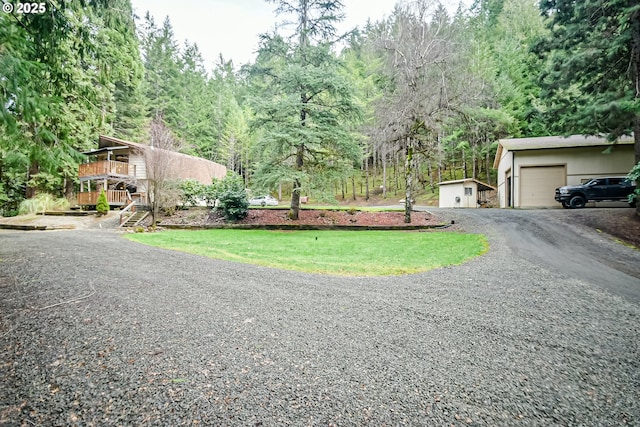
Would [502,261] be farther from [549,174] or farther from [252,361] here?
[549,174]

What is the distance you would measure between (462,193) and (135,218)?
22618mm

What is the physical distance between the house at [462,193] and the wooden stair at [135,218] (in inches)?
850

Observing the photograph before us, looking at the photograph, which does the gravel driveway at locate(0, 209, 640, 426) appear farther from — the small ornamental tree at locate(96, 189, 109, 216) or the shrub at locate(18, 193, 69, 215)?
the shrub at locate(18, 193, 69, 215)

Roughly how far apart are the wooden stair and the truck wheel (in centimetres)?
2267

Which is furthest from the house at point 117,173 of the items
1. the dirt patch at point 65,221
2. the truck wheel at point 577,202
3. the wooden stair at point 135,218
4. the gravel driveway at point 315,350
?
the truck wheel at point 577,202

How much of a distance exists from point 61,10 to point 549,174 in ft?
69.5

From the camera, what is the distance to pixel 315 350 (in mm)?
2357

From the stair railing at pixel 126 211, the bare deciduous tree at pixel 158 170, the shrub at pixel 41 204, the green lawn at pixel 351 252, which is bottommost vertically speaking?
the green lawn at pixel 351 252

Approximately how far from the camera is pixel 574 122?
9.81 metres

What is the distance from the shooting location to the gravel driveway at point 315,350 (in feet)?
5.46

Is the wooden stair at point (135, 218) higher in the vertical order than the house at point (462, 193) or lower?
lower

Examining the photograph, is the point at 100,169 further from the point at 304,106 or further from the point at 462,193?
the point at 462,193

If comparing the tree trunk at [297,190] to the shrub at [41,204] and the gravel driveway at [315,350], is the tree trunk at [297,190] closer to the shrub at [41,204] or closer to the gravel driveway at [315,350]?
the gravel driveway at [315,350]

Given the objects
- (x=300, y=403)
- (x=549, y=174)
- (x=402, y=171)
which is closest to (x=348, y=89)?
(x=300, y=403)
